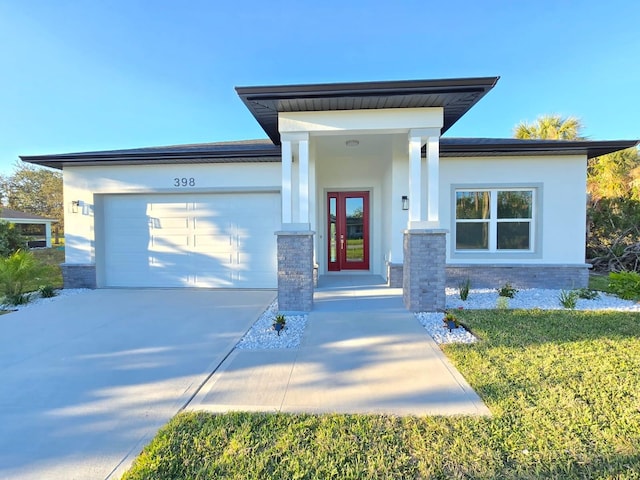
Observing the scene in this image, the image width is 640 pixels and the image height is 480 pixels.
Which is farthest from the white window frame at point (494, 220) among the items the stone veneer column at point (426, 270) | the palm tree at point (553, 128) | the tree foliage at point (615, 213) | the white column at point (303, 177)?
the palm tree at point (553, 128)

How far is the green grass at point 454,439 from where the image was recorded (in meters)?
1.88

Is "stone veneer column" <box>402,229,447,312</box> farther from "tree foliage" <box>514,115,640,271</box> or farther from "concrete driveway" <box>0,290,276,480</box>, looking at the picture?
"tree foliage" <box>514,115,640,271</box>

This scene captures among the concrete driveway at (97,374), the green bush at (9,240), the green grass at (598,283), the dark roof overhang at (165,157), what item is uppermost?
the dark roof overhang at (165,157)

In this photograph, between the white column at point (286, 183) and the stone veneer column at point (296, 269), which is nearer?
the stone veneer column at point (296, 269)

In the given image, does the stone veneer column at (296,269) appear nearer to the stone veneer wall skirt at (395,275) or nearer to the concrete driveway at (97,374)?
the concrete driveway at (97,374)

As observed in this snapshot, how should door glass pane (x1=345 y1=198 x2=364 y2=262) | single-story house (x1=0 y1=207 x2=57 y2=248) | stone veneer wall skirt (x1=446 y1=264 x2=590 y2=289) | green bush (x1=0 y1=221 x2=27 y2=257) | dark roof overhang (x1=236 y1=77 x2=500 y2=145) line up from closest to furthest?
dark roof overhang (x1=236 y1=77 x2=500 y2=145), stone veneer wall skirt (x1=446 y1=264 x2=590 y2=289), door glass pane (x1=345 y1=198 x2=364 y2=262), green bush (x1=0 y1=221 x2=27 y2=257), single-story house (x1=0 y1=207 x2=57 y2=248)

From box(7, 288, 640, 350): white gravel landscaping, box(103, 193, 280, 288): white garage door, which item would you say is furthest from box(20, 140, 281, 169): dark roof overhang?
box(7, 288, 640, 350): white gravel landscaping

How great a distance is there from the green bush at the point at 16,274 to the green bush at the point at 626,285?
12960 millimetres

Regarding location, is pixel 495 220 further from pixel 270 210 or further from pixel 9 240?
pixel 9 240

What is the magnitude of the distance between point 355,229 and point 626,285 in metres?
6.33

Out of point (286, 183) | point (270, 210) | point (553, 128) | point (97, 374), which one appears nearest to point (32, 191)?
point (270, 210)

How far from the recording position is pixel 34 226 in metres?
22.7

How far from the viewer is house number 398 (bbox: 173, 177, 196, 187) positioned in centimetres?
771

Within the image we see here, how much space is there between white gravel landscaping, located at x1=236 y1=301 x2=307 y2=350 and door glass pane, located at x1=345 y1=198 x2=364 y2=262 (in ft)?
14.4
